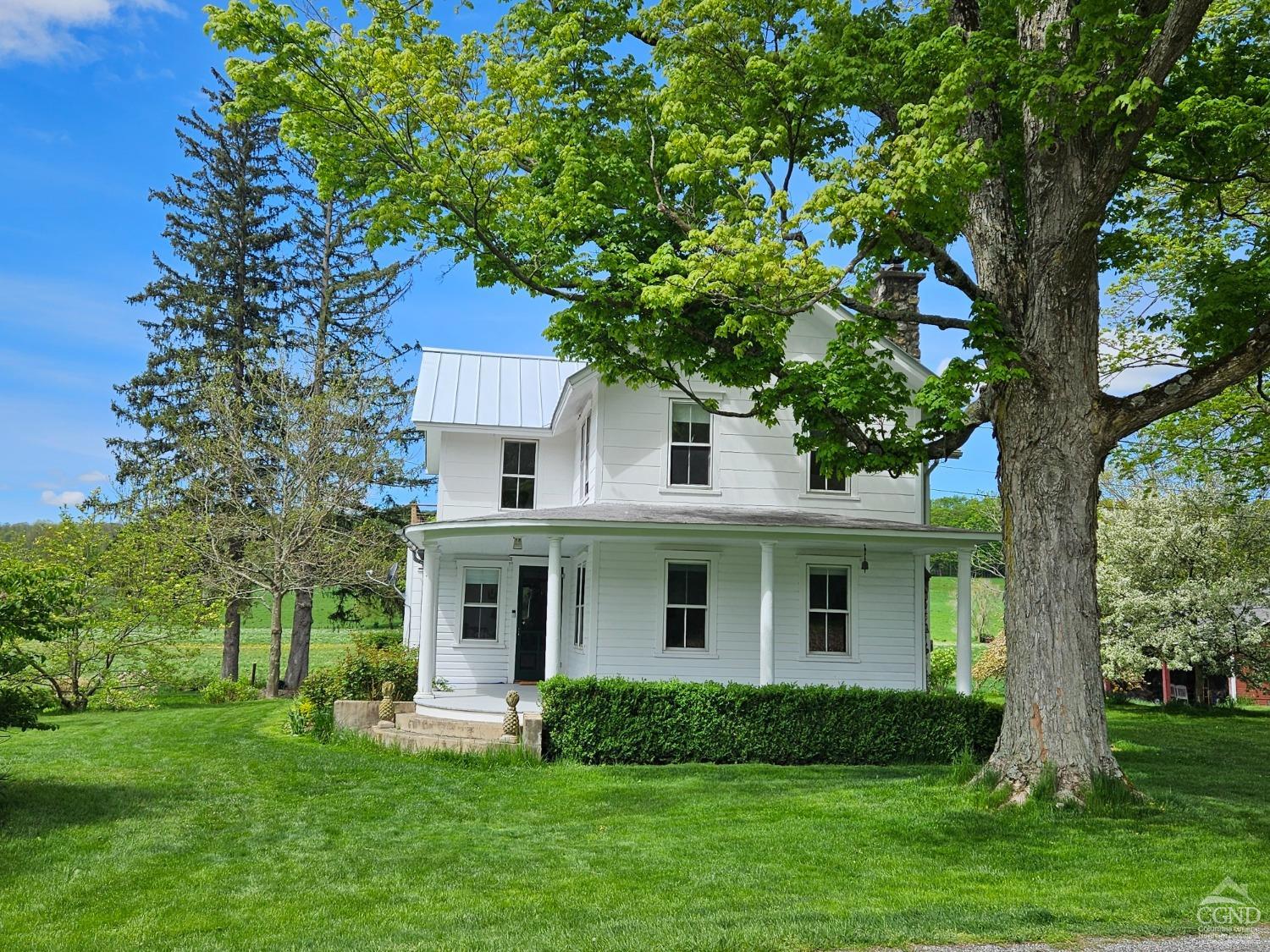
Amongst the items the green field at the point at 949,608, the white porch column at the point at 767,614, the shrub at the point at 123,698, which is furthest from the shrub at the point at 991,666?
the shrub at the point at 123,698

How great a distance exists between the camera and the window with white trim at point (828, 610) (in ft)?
54.3

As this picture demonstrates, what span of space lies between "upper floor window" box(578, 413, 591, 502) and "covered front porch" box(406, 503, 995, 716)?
1.17m

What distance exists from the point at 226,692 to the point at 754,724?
16329 millimetres

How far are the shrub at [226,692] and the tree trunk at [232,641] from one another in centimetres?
335

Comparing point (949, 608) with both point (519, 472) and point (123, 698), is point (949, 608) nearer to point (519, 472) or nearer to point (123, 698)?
point (519, 472)

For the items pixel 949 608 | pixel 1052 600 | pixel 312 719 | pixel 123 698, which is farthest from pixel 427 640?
pixel 949 608

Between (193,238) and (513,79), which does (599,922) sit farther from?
(193,238)

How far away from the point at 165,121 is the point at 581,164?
90.2 ft

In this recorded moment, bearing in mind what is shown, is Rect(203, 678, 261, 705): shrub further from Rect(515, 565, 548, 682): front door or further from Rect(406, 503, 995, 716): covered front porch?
Rect(406, 503, 995, 716): covered front porch

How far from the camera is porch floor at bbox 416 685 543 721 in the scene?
14508 millimetres

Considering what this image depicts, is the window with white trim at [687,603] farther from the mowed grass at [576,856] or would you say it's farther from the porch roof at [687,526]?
the mowed grass at [576,856]

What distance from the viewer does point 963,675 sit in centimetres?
1556

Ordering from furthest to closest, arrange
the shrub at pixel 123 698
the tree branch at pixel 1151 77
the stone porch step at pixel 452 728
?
the shrub at pixel 123 698
the stone porch step at pixel 452 728
the tree branch at pixel 1151 77

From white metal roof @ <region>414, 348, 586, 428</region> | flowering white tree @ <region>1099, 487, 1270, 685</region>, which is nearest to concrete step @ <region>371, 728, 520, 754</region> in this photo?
white metal roof @ <region>414, 348, 586, 428</region>
